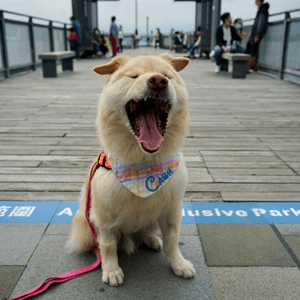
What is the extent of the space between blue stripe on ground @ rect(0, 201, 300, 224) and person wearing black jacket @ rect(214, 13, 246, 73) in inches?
386

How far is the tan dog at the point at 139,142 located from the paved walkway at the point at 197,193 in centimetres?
16

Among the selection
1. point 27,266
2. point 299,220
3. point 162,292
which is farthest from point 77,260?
point 299,220

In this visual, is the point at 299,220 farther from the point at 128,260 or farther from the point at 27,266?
the point at 27,266

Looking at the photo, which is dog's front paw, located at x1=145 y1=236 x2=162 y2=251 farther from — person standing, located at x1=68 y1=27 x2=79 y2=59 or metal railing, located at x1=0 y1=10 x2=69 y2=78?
person standing, located at x1=68 y1=27 x2=79 y2=59

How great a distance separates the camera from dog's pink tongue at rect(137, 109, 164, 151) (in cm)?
169

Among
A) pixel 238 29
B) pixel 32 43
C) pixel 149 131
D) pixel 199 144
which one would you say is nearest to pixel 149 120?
pixel 149 131

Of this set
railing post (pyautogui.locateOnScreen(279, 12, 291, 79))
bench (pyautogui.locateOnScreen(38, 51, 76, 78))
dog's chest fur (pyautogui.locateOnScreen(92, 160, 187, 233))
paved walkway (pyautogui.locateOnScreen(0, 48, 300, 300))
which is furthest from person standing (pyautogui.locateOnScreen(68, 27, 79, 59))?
dog's chest fur (pyautogui.locateOnScreen(92, 160, 187, 233))

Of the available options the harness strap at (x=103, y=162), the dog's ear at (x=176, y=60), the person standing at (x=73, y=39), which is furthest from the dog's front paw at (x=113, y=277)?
the person standing at (x=73, y=39)

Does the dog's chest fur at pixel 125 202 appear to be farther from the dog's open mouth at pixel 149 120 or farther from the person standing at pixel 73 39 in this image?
the person standing at pixel 73 39

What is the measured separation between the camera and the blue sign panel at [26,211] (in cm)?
257

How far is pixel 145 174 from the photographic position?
187cm

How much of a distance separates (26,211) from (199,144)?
250cm

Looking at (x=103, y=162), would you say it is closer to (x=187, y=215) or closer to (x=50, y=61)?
(x=187, y=215)

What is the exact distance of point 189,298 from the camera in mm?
1792
